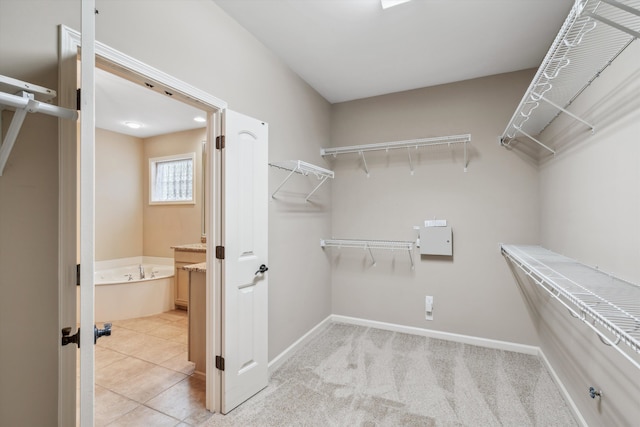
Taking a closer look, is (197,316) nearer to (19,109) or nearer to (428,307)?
(19,109)

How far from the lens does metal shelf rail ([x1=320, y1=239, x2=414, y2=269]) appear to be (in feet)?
10.9

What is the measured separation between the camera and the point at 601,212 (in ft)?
5.41

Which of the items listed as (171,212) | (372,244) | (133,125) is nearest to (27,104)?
(372,244)

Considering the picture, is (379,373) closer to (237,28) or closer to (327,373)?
(327,373)

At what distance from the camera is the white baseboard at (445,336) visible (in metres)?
2.90

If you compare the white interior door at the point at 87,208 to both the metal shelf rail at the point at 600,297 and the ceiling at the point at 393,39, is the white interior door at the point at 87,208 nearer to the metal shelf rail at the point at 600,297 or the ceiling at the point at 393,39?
the ceiling at the point at 393,39

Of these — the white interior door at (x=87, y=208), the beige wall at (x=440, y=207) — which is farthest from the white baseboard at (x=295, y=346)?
the white interior door at (x=87, y=208)

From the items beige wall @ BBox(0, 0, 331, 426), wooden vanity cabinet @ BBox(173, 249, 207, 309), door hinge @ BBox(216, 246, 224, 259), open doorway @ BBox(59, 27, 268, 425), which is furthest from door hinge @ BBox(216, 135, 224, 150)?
wooden vanity cabinet @ BBox(173, 249, 207, 309)

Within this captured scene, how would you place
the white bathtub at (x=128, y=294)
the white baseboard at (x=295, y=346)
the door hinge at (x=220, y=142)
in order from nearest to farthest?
the door hinge at (x=220, y=142) < the white baseboard at (x=295, y=346) < the white bathtub at (x=128, y=294)

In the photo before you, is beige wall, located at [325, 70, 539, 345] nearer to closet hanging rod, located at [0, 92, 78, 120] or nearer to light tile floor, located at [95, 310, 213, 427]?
light tile floor, located at [95, 310, 213, 427]

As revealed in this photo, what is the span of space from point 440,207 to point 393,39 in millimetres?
1742

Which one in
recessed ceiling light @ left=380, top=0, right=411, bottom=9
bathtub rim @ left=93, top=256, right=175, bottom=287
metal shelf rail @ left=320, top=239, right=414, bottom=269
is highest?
recessed ceiling light @ left=380, top=0, right=411, bottom=9

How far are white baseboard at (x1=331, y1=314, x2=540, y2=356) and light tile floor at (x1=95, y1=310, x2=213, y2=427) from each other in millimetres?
1831

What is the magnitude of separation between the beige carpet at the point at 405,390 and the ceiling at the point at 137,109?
2.84 meters
